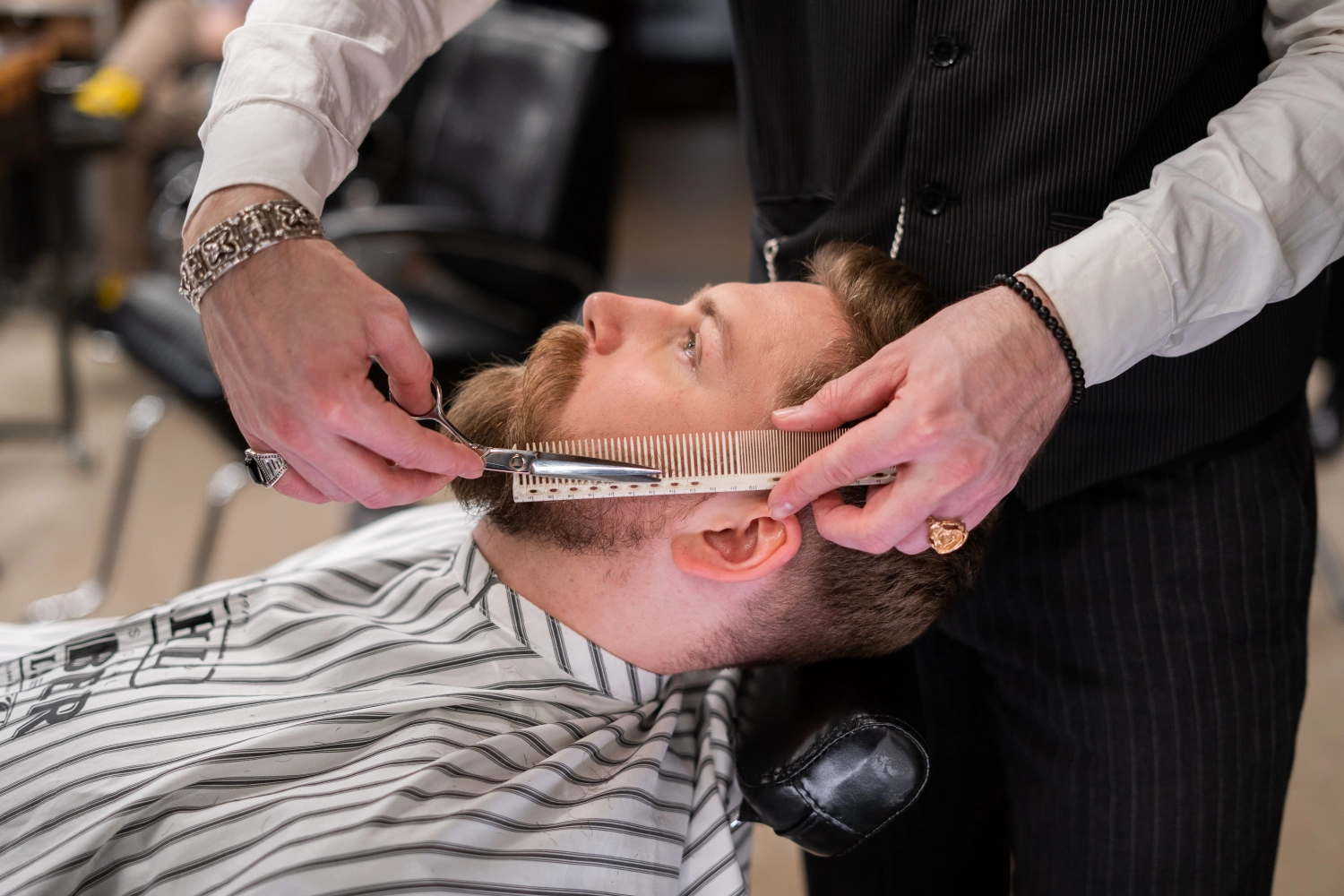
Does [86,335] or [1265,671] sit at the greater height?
[1265,671]

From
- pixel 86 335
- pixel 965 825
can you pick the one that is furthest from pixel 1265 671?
pixel 86 335

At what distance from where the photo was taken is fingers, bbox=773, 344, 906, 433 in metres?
1.06

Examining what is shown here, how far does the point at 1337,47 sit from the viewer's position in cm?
119

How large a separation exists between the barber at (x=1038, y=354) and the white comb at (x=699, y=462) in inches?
2.9

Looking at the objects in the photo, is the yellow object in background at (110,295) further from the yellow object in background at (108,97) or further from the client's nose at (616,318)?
the client's nose at (616,318)

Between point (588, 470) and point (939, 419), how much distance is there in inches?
15.8

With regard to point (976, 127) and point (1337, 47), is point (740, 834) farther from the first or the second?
point (1337, 47)

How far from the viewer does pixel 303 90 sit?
123cm

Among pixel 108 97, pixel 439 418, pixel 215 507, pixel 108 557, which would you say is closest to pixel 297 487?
pixel 439 418

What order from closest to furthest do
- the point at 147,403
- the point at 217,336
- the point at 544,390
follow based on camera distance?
the point at 217,336
the point at 544,390
the point at 147,403

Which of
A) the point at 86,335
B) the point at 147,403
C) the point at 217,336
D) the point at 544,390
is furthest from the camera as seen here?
the point at 86,335

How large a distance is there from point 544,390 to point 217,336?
0.41 m

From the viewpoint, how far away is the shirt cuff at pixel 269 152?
1143 millimetres

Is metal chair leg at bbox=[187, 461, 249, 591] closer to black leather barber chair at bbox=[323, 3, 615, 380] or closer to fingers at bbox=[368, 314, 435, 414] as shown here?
black leather barber chair at bbox=[323, 3, 615, 380]
